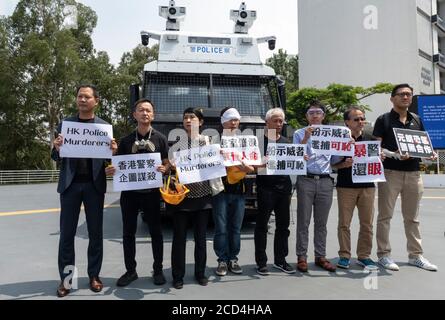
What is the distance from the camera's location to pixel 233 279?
4.30m

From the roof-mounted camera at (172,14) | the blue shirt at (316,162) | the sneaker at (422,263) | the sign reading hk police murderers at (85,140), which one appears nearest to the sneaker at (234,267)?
the blue shirt at (316,162)

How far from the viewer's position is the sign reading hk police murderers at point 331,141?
4.57 metres

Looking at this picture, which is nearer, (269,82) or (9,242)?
(9,242)

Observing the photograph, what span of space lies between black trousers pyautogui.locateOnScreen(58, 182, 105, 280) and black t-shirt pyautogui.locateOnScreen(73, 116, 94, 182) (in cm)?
5

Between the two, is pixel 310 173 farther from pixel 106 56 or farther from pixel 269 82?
pixel 106 56

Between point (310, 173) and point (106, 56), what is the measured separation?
27428mm

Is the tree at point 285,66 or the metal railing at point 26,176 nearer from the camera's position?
the metal railing at point 26,176

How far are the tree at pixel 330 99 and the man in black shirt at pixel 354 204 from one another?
21.1 meters

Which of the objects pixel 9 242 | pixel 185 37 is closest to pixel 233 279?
pixel 9 242

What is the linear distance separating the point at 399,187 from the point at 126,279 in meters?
3.34

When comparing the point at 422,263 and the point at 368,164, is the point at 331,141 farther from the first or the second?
the point at 422,263

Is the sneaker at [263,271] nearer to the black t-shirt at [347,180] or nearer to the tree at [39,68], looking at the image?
the black t-shirt at [347,180]

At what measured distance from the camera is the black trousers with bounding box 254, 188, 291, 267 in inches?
175
